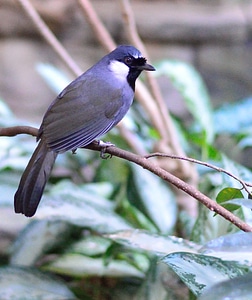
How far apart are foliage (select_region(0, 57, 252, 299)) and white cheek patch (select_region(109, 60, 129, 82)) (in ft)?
1.09

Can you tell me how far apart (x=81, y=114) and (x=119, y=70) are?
0.66 feet

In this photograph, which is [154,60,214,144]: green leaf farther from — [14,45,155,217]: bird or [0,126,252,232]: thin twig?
[0,126,252,232]: thin twig

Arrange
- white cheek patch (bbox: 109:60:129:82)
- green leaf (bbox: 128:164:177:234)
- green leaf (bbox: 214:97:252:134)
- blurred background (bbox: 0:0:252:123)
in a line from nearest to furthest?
white cheek patch (bbox: 109:60:129:82)
green leaf (bbox: 128:164:177:234)
green leaf (bbox: 214:97:252:134)
blurred background (bbox: 0:0:252:123)

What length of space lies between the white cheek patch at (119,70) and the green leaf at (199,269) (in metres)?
0.62

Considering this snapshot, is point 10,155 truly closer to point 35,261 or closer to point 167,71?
point 35,261

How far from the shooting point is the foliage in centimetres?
143

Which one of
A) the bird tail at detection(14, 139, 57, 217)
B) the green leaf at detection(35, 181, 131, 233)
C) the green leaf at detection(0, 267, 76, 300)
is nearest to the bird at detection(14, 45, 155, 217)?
the bird tail at detection(14, 139, 57, 217)

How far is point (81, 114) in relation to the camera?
1453 mm

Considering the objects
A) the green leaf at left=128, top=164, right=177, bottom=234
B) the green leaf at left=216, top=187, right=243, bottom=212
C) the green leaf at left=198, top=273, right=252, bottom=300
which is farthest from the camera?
the green leaf at left=128, top=164, right=177, bottom=234

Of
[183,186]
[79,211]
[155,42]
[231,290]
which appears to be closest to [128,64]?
[79,211]

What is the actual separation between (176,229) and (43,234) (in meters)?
0.42

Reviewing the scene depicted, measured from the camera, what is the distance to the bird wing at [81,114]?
1347 mm

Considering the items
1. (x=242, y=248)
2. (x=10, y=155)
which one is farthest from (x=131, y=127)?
(x=242, y=248)

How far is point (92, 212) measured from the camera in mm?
1815
